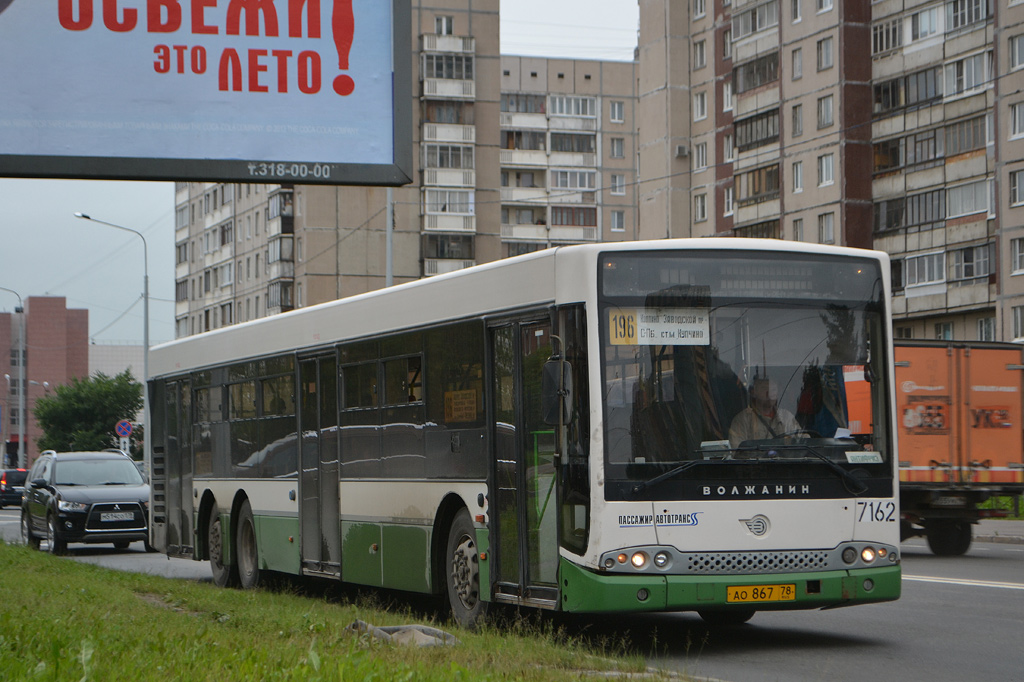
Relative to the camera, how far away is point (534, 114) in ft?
362

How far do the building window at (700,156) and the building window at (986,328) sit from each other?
22764 millimetres

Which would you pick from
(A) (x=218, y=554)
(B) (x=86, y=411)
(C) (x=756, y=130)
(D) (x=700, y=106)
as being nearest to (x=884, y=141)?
(C) (x=756, y=130)

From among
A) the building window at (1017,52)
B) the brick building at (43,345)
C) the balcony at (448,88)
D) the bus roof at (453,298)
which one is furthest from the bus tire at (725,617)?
the brick building at (43,345)

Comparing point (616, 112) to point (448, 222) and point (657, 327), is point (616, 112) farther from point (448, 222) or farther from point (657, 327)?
point (657, 327)

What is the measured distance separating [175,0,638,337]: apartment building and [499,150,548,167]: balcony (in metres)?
0.08

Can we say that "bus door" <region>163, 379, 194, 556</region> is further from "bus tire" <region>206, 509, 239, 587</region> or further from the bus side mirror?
the bus side mirror

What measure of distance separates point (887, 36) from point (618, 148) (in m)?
50.6

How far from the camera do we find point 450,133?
90.1 metres

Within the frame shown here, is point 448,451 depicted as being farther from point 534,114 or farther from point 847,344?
point 534,114

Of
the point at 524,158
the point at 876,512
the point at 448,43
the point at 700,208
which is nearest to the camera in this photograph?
the point at 876,512

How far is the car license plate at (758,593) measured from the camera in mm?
10703

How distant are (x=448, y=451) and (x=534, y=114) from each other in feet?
324

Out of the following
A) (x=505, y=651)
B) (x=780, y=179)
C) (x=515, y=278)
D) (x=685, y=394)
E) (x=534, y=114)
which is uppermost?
(x=534, y=114)

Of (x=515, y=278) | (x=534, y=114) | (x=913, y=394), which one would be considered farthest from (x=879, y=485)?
(x=534, y=114)
